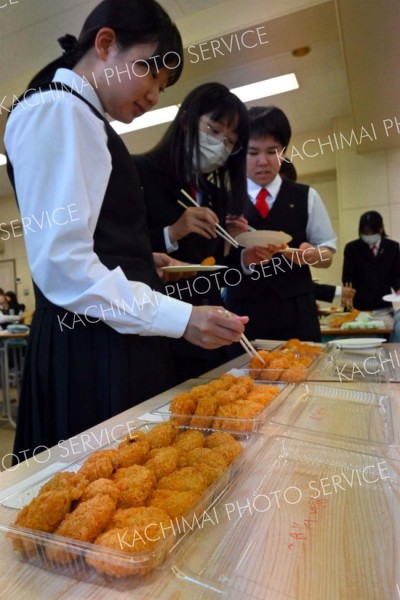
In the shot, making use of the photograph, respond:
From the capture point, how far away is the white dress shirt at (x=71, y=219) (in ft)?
2.71

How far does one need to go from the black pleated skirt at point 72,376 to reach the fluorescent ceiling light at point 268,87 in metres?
4.00

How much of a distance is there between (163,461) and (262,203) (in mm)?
1607

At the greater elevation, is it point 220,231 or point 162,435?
point 220,231

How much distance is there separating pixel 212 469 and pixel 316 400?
43 cm

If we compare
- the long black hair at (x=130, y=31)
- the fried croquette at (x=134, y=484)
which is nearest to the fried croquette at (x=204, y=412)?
the fried croquette at (x=134, y=484)

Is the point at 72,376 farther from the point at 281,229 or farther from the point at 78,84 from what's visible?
the point at 281,229

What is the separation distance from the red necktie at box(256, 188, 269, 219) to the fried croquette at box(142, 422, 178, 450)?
1445 mm

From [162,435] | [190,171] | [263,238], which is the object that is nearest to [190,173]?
[190,171]

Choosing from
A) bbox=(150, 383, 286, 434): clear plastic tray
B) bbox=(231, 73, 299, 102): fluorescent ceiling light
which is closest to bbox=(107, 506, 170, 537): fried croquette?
bbox=(150, 383, 286, 434): clear plastic tray

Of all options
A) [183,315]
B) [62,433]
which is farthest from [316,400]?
[62,433]

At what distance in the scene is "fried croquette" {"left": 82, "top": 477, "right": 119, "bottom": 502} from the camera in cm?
51

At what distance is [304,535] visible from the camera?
1.54 feet

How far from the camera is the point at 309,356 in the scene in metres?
1.33

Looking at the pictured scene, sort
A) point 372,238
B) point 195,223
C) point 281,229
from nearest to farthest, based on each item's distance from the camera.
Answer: point 195,223
point 281,229
point 372,238
